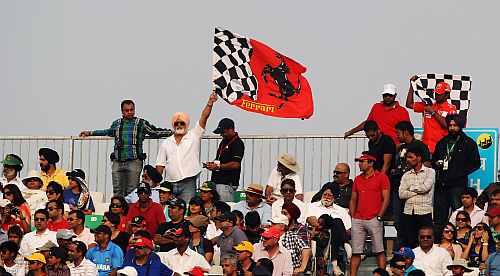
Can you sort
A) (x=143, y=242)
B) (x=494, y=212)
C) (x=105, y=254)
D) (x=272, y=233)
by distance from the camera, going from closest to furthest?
(x=143, y=242) < (x=272, y=233) < (x=105, y=254) < (x=494, y=212)

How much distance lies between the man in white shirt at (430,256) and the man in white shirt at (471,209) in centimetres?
121

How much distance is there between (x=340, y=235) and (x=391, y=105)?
305 cm

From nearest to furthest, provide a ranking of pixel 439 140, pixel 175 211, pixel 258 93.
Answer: pixel 175 211 < pixel 439 140 < pixel 258 93

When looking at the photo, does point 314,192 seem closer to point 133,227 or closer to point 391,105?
point 391,105

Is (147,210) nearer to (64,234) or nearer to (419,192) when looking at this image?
(64,234)

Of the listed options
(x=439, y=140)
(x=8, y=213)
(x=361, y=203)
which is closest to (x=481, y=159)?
(x=439, y=140)

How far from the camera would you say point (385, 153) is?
97.9 feet

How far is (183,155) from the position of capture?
31062 millimetres

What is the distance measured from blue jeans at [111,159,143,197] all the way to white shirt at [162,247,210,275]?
187 inches

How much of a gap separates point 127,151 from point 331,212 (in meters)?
4.34

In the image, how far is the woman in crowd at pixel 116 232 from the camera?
2845 cm

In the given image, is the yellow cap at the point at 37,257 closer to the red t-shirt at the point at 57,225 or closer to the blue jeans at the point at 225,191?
the red t-shirt at the point at 57,225

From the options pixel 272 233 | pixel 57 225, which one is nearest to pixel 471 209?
pixel 272 233

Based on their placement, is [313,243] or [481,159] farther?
[481,159]
